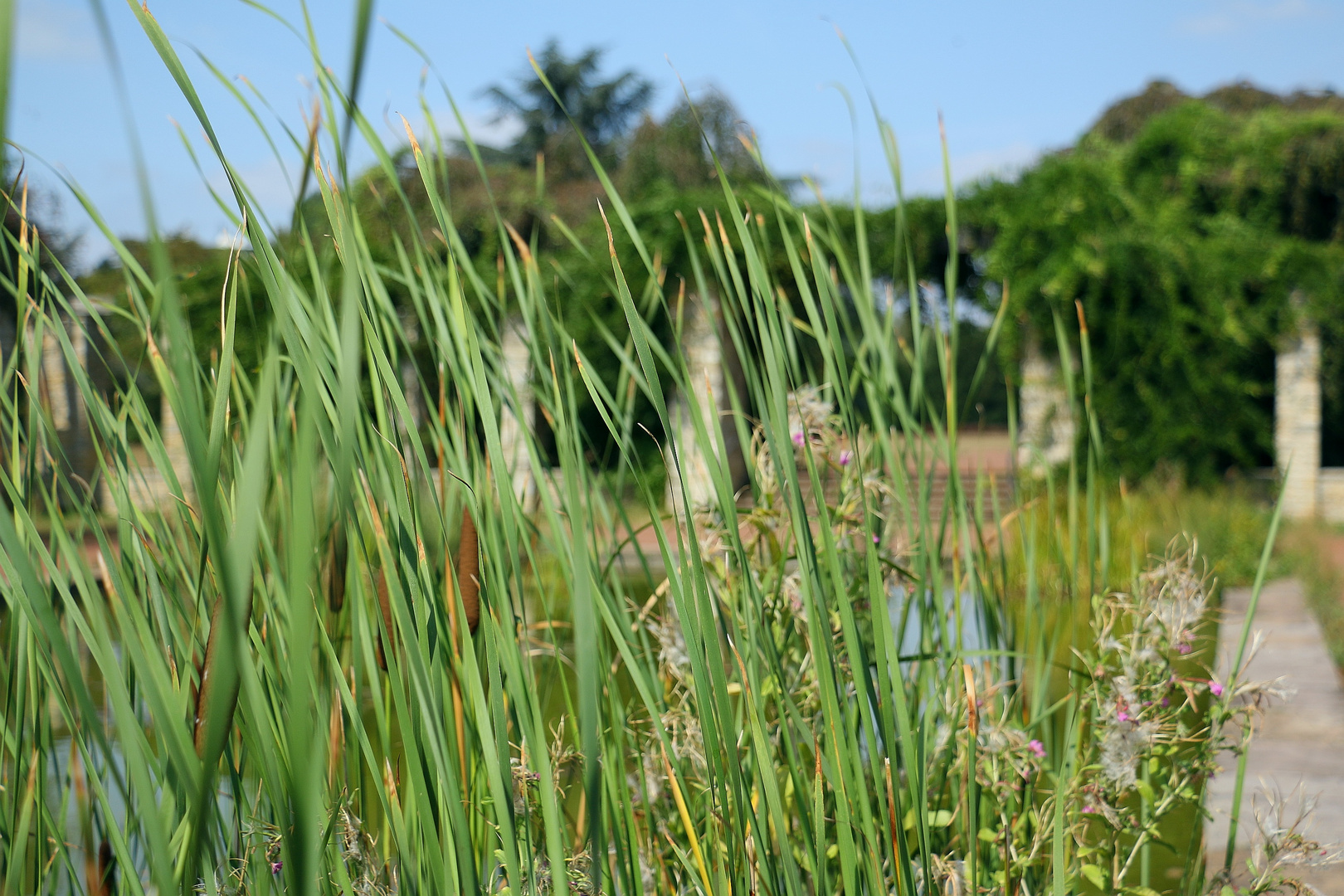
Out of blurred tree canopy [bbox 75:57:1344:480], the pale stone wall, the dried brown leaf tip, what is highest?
blurred tree canopy [bbox 75:57:1344:480]

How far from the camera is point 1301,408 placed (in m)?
9.34

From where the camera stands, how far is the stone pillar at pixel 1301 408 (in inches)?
363

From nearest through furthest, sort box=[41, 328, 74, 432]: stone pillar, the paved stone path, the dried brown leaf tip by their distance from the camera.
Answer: the dried brown leaf tip < the paved stone path < box=[41, 328, 74, 432]: stone pillar

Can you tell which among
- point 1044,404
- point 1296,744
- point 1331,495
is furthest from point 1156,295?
point 1296,744

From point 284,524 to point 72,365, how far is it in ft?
0.78

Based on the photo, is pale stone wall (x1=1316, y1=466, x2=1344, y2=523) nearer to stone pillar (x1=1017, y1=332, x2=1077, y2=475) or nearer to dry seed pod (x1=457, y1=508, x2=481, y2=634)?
stone pillar (x1=1017, y1=332, x2=1077, y2=475)

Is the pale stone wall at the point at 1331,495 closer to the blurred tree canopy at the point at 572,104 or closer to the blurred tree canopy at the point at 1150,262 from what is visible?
the blurred tree canopy at the point at 1150,262

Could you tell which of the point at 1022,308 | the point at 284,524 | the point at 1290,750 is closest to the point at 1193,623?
the point at 284,524

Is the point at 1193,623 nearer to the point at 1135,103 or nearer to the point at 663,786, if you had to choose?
the point at 663,786

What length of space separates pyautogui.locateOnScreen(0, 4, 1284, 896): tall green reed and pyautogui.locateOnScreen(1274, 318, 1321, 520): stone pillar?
31.5ft

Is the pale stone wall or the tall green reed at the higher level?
the tall green reed

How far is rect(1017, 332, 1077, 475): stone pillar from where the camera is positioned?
8.85 meters

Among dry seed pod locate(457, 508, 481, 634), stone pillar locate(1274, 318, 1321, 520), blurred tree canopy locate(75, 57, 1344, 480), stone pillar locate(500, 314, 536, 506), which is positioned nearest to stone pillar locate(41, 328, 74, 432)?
blurred tree canopy locate(75, 57, 1344, 480)

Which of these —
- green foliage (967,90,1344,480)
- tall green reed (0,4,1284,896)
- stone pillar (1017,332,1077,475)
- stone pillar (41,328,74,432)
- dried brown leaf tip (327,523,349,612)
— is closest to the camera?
tall green reed (0,4,1284,896)
